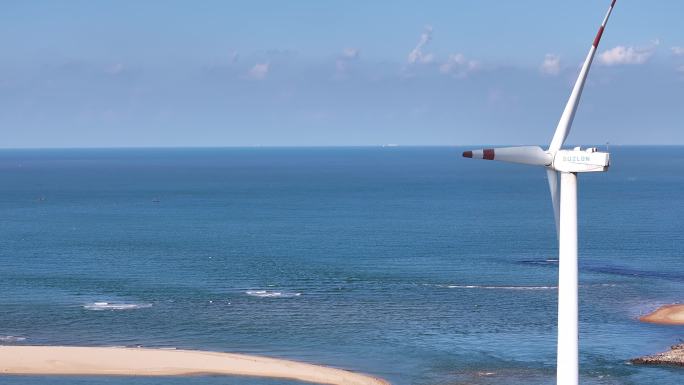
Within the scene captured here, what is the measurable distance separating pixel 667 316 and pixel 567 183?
64.2m

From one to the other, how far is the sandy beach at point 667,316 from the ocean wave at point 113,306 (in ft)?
165

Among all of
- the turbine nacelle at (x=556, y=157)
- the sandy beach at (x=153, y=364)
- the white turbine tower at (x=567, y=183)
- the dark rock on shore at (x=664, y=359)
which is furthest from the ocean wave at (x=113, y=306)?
the turbine nacelle at (x=556, y=157)

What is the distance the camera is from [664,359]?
293ft

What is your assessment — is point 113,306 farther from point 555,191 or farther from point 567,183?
point 567,183

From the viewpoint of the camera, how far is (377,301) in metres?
118

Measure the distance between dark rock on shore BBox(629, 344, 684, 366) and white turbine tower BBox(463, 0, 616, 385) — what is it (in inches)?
1533

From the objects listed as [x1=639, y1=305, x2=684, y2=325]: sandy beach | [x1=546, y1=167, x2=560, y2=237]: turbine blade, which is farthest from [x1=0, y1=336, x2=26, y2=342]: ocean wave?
[x1=546, y1=167, x2=560, y2=237]: turbine blade

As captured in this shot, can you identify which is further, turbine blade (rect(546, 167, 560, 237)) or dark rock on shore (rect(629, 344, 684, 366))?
dark rock on shore (rect(629, 344, 684, 366))

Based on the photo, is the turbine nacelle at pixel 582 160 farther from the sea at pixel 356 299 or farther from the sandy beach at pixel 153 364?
the sandy beach at pixel 153 364

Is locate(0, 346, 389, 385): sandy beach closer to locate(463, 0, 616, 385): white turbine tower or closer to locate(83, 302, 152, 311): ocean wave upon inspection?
locate(83, 302, 152, 311): ocean wave

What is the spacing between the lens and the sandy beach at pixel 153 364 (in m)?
87.4

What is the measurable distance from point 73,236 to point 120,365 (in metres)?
95.1

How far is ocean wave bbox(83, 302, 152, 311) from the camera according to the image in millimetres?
113125

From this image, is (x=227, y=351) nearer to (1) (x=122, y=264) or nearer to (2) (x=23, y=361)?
(2) (x=23, y=361)
